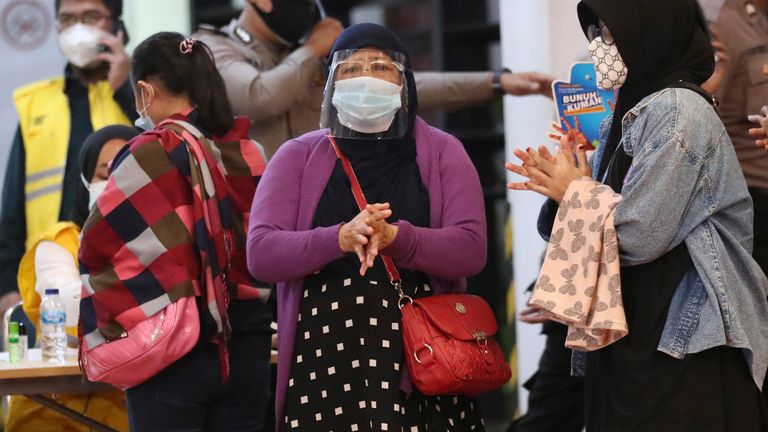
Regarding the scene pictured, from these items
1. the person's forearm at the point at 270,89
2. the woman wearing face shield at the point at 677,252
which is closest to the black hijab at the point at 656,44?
the woman wearing face shield at the point at 677,252

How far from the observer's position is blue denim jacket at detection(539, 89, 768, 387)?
2795mm

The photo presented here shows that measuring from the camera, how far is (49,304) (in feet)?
13.4

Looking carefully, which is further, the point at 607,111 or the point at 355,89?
the point at 607,111

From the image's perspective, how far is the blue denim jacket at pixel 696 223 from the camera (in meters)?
2.79

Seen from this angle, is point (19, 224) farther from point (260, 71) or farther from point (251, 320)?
point (251, 320)

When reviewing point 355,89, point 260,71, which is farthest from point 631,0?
point 260,71

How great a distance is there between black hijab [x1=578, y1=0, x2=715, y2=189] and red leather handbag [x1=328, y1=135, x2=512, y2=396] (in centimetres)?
52

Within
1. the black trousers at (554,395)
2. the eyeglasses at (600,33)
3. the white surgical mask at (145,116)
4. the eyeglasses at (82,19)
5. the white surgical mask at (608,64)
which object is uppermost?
the eyeglasses at (82,19)

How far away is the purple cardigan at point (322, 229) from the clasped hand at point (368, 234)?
0.05 meters

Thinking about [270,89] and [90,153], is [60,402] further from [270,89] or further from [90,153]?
[270,89]

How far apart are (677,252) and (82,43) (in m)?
3.26

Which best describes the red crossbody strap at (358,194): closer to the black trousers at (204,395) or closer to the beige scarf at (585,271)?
the beige scarf at (585,271)

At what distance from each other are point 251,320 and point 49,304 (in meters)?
0.83

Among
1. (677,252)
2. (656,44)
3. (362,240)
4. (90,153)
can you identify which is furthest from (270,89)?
(677,252)
